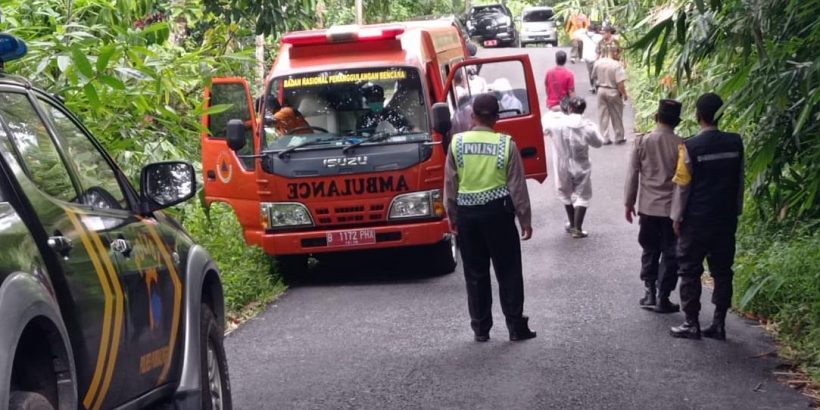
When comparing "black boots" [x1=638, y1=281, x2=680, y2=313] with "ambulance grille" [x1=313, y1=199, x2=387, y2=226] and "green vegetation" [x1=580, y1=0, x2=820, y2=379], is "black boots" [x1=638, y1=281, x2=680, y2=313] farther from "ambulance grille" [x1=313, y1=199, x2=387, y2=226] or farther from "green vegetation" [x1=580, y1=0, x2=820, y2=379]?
"ambulance grille" [x1=313, y1=199, x2=387, y2=226]

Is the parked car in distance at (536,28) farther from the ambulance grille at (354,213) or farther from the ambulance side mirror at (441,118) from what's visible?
the ambulance side mirror at (441,118)

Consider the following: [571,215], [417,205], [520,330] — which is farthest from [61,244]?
[571,215]

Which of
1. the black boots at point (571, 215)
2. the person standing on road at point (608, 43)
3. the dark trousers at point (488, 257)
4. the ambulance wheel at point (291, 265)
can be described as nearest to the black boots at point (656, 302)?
the dark trousers at point (488, 257)

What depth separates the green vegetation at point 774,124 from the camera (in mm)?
7941

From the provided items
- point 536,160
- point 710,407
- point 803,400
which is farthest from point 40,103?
point 536,160

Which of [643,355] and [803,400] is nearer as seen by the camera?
[803,400]

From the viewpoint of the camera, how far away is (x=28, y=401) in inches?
142

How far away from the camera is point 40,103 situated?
4.85 meters

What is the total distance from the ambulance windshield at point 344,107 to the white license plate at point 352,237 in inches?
35.9

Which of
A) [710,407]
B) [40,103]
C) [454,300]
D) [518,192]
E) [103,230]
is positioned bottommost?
[454,300]

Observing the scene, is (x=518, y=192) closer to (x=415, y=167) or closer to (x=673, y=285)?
(x=673, y=285)

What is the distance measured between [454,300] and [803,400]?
4.37 meters

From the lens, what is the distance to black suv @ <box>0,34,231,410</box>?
147 inches

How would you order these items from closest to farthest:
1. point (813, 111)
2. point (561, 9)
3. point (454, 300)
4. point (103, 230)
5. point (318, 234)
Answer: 1. point (103, 230)
2. point (813, 111)
3. point (454, 300)
4. point (318, 234)
5. point (561, 9)
